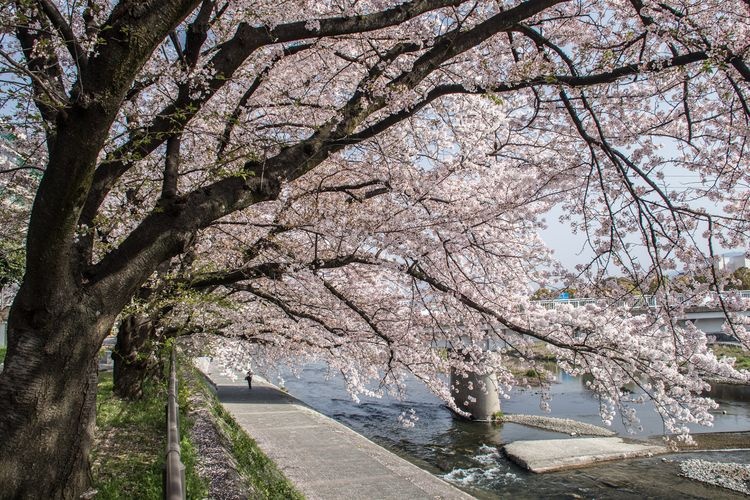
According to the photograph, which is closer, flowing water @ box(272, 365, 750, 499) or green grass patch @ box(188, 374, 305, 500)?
green grass patch @ box(188, 374, 305, 500)

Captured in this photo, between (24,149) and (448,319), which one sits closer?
(24,149)

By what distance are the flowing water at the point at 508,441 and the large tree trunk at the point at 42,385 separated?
588 cm

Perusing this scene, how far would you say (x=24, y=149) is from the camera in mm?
6727

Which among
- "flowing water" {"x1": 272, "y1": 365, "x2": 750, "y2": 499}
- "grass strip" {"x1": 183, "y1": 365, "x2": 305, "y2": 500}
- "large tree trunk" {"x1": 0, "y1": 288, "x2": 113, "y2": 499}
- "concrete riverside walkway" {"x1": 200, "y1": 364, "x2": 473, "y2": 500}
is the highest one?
"large tree trunk" {"x1": 0, "y1": 288, "x2": 113, "y2": 499}

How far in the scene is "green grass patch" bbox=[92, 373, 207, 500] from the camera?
516 centimetres

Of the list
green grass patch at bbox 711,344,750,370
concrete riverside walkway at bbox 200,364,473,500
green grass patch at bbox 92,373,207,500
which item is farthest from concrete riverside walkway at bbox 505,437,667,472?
green grass patch at bbox 711,344,750,370

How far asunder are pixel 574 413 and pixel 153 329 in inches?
768

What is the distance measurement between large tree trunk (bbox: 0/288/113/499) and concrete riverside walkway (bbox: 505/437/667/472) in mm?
13815

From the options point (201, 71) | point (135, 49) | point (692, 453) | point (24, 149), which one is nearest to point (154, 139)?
point (201, 71)

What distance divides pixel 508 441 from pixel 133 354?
13.8 meters

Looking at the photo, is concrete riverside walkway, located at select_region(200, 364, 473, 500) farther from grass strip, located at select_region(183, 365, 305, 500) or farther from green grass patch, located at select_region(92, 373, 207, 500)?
green grass patch, located at select_region(92, 373, 207, 500)

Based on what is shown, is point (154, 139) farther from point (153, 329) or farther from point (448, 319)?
point (153, 329)

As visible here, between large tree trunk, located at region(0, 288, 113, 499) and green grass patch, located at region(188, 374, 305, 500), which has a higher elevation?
large tree trunk, located at region(0, 288, 113, 499)

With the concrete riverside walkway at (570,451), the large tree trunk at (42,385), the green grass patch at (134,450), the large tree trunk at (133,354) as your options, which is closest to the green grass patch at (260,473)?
the green grass patch at (134,450)
